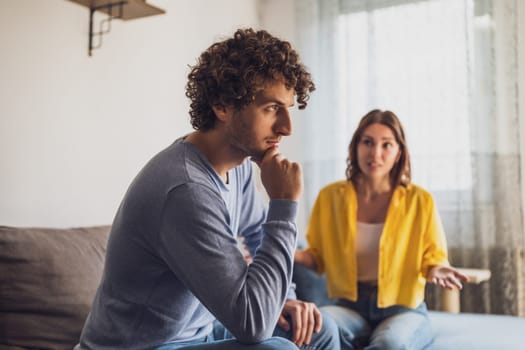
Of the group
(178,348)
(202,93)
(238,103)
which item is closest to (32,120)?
(202,93)

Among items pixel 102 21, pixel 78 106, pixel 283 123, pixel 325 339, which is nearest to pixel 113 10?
pixel 102 21

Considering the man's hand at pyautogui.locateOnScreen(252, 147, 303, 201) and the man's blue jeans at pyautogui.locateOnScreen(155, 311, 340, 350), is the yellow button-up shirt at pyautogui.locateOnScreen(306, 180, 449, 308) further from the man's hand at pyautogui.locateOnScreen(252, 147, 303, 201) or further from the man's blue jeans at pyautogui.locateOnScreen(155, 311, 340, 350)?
the man's hand at pyautogui.locateOnScreen(252, 147, 303, 201)

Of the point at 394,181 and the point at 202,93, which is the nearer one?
the point at 202,93

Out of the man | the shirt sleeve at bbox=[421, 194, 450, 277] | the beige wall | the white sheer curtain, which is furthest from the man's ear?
the white sheer curtain

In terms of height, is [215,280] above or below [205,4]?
below

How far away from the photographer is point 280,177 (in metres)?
1.17

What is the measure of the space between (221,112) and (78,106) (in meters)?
0.96

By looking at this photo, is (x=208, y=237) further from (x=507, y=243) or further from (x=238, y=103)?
(x=507, y=243)

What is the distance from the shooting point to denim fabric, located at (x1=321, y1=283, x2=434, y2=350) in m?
1.72

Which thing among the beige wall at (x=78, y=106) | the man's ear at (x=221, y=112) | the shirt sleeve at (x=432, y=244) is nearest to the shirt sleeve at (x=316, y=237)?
the shirt sleeve at (x=432, y=244)

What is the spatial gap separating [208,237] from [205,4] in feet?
6.65

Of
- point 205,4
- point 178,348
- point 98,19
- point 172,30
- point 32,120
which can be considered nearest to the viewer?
point 178,348

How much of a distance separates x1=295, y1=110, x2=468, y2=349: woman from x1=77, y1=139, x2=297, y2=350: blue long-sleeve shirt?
82 cm

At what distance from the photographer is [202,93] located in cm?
129
